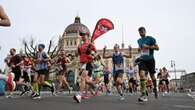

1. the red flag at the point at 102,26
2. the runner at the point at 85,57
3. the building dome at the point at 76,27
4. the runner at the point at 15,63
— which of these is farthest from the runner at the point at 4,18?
the building dome at the point at 76,27

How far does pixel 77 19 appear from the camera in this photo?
14038 centimetres

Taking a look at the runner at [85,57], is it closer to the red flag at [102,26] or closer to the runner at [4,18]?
the runner at [4,18]

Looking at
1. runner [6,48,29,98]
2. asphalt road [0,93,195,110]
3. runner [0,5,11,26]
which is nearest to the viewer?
runner [0,5,11,26]

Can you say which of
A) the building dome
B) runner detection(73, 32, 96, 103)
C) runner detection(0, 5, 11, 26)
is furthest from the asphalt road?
the building dome

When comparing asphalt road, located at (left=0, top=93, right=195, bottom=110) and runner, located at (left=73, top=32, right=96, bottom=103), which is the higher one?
runner, located at (left=73, top=32, right=96, bottom=103)

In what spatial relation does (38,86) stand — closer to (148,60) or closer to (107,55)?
(107,55)

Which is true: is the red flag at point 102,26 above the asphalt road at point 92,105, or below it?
above

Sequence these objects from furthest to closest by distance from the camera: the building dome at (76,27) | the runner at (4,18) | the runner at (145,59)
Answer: the building dome at (76,27) → the runner at (145,59) → the runner at (4,18)

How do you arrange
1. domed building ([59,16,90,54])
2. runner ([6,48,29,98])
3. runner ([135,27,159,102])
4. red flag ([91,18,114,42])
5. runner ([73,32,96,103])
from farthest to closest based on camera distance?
domed building ([59,16,90,54]), red flag ([91,18,114,42]), runner ([6,48,29,98]), runner ([73,32,96,103]), runner ([135,27,159,102])

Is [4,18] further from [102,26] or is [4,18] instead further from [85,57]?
[102,26]

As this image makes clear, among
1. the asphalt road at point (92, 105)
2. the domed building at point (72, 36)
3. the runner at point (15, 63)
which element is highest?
the domed building at point (72, 36)

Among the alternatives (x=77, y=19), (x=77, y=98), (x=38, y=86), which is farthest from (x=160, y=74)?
(x=77, y=19)

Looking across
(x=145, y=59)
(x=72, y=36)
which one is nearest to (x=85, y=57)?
(x=145, y=59)

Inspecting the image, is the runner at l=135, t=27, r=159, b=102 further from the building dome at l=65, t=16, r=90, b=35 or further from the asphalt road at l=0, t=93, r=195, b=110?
the building dome at l=65, t=16, r=90, b=35
